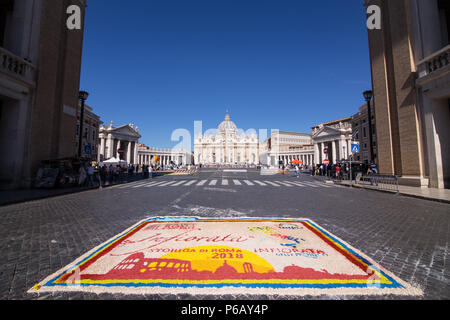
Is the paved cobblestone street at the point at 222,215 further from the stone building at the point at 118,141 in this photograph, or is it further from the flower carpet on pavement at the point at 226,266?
the stone building at the point at 118,141

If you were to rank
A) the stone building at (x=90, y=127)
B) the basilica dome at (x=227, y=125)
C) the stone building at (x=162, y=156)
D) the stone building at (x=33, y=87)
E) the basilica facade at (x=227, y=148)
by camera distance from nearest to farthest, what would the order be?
the stone building at (x=33, y=87) → the stone building at (x=90, y=127) → the stone building at (x=162, y=156) → the basilica facade at (x=227, y=148) → the basilica dome at (x=227, y=125)

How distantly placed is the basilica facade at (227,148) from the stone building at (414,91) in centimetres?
11478

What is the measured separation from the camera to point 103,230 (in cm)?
443

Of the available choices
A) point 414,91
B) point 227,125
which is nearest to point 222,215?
point 414,91

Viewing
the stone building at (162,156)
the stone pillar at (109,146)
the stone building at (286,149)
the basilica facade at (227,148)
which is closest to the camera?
the stone pillar at (109,146)

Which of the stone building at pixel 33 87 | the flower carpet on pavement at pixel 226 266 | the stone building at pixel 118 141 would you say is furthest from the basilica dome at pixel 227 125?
the flower carpet on pavement at pixel 226 266

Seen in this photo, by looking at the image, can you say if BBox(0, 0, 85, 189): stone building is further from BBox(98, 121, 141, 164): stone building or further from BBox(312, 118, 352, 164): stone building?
BBox(312, 118, 352, 164): stone building

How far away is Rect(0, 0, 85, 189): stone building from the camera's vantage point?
11000 mm

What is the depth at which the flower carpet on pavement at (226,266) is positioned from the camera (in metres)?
2.27

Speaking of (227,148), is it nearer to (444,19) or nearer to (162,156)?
(162,156)

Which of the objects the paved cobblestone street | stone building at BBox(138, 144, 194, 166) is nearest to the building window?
the paved cobblestone street
